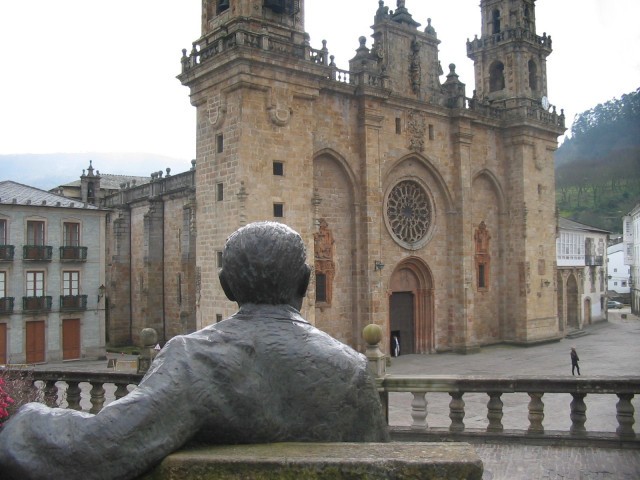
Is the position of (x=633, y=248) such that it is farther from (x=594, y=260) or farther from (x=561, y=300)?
(x=561, y=300)

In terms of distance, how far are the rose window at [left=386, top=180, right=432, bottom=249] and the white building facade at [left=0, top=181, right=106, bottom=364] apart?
586 inches

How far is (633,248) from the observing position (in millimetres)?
67875

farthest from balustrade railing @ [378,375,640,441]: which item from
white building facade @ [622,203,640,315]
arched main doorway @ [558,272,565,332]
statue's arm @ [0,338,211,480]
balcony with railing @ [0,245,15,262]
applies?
white building facade @ [622,203,640,315]

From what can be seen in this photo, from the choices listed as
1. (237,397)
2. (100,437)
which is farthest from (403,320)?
(100,437)

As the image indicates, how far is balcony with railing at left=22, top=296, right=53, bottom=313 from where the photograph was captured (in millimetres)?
28453

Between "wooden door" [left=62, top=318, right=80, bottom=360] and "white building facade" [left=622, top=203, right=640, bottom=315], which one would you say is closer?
"wooden door" [left=62, top=318, right=80, bottom=360]

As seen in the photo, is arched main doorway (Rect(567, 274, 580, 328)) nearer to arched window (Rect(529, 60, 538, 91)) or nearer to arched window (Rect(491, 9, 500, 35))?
arched window (Rect(529, 60, 538, 91))

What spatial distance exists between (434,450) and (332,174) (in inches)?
947

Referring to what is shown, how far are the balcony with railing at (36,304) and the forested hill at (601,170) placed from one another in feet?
228

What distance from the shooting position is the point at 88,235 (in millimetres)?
31281

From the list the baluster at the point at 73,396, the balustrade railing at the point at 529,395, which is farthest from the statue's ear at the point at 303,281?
the baluster at the point at 73,396

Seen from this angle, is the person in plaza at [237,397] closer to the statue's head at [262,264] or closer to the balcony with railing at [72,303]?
Answer: the statue's head at [262,264]

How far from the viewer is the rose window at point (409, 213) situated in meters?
28.8

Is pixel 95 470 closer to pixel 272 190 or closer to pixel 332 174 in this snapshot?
pixel 272 190
